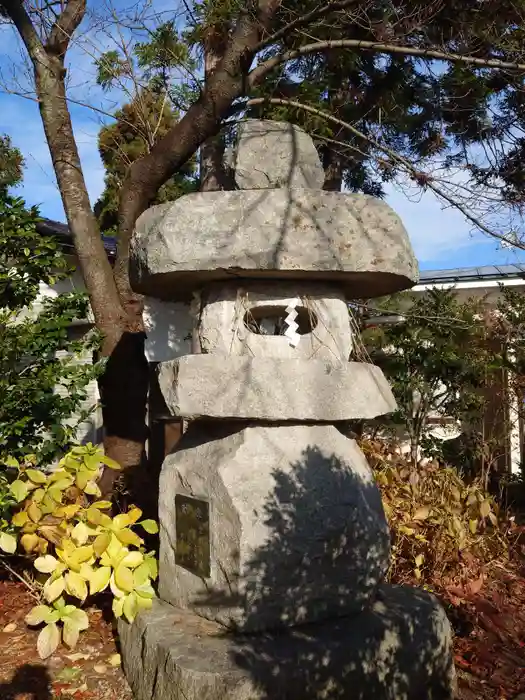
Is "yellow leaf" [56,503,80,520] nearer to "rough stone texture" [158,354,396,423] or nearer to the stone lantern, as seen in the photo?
the stone lantern

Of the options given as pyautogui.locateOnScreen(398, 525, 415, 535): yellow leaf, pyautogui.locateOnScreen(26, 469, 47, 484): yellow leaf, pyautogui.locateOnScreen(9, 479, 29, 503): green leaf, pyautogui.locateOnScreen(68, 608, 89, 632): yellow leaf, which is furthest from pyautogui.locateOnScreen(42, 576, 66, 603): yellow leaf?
pyautogui.locateOnScreen(398, 525, 415, 535): yellow leaf

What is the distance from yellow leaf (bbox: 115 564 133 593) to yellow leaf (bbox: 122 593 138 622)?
0.10 feet

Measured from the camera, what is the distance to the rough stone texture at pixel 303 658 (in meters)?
2.33

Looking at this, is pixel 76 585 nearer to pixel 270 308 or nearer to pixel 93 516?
pixel 93 516

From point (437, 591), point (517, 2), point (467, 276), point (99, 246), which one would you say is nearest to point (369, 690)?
point (437, 591)

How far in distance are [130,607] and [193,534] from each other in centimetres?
45

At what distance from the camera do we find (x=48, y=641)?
296 centimetres

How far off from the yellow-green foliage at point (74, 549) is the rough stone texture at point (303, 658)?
192 mm

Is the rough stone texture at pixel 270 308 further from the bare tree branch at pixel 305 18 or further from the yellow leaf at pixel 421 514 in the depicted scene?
the bare tree branch at pixel 305 18

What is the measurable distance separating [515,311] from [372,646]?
5528 mm

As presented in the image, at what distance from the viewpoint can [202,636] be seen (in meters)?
2.57

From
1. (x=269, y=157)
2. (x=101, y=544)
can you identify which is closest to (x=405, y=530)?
→ (x=101, y=544)

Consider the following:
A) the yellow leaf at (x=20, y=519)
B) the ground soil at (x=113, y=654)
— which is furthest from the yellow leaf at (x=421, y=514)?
the yellow leaf at (x=20, y=519)

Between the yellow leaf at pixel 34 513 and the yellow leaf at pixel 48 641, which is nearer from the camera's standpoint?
the yellow leaf at pixel 48 641
